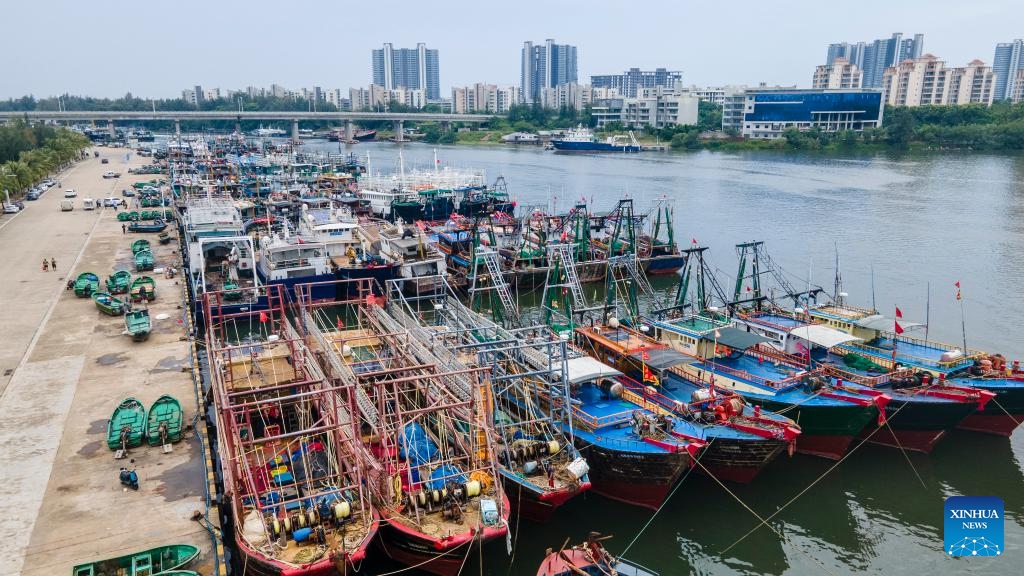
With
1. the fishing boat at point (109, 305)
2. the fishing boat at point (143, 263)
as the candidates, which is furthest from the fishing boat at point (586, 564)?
the fishing boat at point (143, 263)

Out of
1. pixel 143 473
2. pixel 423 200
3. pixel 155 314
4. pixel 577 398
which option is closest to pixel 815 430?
pixel 577 398

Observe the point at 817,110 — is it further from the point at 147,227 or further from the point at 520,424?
the point at 520,424

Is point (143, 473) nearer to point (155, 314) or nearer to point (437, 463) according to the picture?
point (437, 463)

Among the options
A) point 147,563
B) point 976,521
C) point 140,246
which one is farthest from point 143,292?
point 976,521

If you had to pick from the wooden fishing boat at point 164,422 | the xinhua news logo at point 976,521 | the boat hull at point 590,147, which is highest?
the boat hull at point 590,147

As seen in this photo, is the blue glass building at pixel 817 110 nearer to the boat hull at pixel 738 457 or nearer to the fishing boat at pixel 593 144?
the fishing boat at pixel 593 144

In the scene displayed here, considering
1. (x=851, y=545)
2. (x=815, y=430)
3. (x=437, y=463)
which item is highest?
(x=437, y=463)
